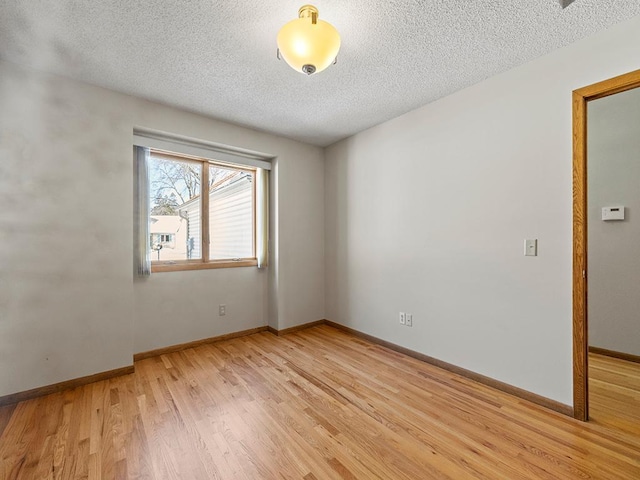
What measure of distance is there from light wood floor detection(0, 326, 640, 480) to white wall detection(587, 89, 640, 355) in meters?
0.49

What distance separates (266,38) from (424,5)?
101cm

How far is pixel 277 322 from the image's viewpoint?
11.9 ft

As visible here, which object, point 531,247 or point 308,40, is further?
point 531,247

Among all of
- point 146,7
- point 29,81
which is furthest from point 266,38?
point 29,81

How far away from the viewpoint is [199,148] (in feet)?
10.4

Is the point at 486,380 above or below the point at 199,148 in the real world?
below

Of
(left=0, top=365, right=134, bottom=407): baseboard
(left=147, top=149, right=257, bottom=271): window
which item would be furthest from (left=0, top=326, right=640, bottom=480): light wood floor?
(left=147, top=149, right=257, bottom=271): window

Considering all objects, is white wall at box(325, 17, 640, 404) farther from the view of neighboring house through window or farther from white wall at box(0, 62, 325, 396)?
white wall at box(0, 62, 325, 396)

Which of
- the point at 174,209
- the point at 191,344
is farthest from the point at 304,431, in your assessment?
the point at 174,209

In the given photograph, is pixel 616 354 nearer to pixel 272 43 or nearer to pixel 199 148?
pixel 272 43

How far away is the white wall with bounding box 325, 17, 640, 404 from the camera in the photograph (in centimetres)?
196

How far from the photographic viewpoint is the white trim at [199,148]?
2816 millimetres

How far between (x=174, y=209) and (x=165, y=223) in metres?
0.20

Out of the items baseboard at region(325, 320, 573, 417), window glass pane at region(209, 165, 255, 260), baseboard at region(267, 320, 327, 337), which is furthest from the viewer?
baseboard at region(267, 320, 327, 337)
